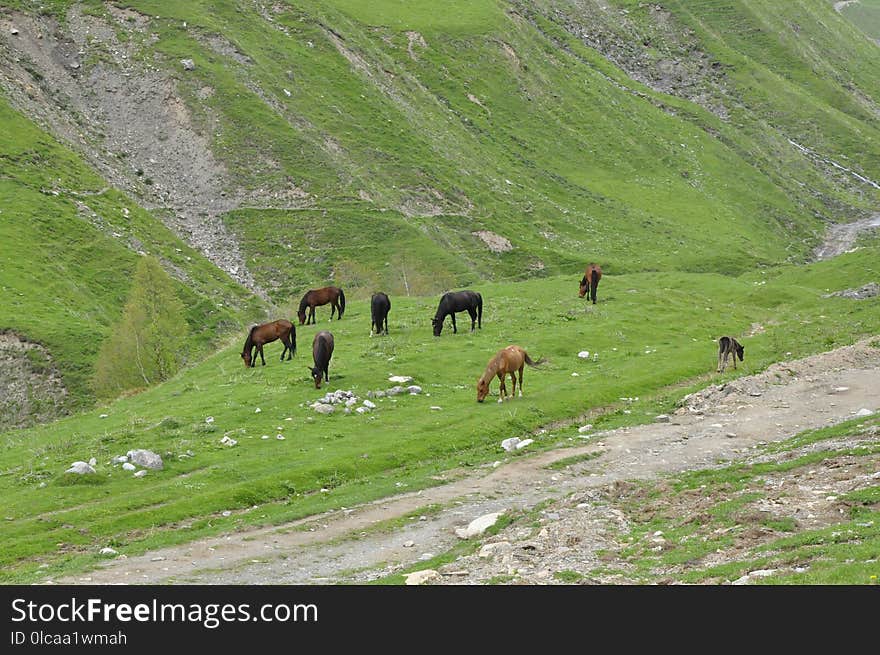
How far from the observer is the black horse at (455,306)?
4997cm

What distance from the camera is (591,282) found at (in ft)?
197

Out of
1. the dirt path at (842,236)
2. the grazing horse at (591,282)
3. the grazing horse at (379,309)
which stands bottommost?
the grazing horse at (379,309)

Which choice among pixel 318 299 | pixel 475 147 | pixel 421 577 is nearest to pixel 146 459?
pixel 421 577

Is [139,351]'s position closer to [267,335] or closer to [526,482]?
[267,335]

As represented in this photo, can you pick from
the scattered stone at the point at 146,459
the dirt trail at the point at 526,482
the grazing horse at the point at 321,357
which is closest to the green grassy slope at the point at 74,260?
the grazing horse at the point at 321,357

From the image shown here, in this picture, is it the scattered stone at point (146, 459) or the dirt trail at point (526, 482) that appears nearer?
the dirt trail at point (526, 482)

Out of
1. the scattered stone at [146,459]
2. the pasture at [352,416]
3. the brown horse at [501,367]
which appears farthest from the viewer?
the brown horse at [501,367]

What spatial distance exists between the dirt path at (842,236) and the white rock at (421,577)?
378 ft

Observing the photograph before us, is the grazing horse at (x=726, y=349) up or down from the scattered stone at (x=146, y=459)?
up

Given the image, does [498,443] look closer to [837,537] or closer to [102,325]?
[837,537]

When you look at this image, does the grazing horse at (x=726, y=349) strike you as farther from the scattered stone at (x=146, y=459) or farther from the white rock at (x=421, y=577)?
the white rock at (x=421, y=577)

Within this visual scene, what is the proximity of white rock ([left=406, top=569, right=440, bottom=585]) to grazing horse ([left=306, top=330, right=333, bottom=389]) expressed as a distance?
21.7 meters

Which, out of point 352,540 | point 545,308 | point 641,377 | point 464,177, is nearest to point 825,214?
point 464,177

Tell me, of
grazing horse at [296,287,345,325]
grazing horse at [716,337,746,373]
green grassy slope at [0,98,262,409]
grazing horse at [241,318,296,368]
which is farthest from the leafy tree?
grazing horse at [716,337,746,373]
